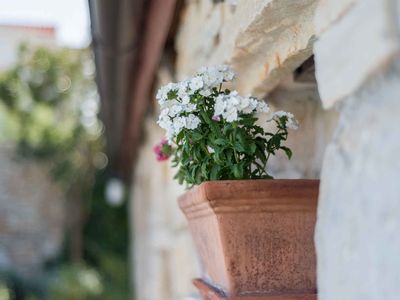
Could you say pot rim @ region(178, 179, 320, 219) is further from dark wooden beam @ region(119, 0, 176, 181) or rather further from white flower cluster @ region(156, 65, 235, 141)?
dark wooden beam @ region(119, 0, 176, 181)

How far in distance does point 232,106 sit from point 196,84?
0.36 ft

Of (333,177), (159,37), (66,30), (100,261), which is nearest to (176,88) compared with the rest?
(333,177)

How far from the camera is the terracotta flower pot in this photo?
3.38 feet

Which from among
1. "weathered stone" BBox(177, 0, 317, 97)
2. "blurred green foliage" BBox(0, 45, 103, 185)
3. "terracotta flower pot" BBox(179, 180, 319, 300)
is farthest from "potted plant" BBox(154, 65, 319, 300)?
"blurred green foliage" BBox(0, 45, 103, 185)

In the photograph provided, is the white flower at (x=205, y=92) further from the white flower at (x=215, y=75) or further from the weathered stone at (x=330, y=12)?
the weathered stone at (x=330, y=12)

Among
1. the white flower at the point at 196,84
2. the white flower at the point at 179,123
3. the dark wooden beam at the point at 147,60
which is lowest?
the white flower at the point at 179,123

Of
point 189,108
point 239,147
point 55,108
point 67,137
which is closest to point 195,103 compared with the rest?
point 189,108

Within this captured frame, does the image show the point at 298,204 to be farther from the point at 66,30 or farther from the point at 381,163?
the point at 66,30

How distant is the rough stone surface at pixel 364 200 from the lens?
2.06 ft

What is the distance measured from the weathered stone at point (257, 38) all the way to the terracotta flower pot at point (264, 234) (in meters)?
0.30

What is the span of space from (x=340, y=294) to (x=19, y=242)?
8104mm

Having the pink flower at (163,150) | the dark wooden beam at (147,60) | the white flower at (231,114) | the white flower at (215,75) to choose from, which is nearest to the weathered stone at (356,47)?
the white flower at (231,114)

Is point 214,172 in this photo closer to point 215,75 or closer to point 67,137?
point 215,75

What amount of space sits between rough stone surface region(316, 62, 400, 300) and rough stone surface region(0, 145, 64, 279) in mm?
7813
